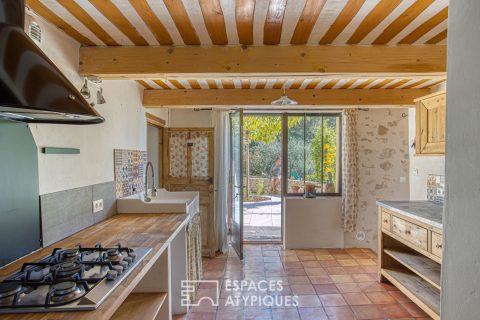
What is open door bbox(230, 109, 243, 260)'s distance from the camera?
14.1 feet

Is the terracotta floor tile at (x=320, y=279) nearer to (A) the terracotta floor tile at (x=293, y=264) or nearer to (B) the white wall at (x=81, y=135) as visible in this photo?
(A) the terracotta floor tile at (x=293, y=264)

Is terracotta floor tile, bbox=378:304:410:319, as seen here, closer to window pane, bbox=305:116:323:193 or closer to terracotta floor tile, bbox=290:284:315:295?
terracotta floor tile, bbox=290:284:315:295

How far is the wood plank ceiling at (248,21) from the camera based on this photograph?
1709 millimetres

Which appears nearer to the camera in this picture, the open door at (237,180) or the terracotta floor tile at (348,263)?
the terracotta floor tile at (348,263)

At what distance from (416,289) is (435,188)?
1231 mm

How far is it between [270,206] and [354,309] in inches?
181

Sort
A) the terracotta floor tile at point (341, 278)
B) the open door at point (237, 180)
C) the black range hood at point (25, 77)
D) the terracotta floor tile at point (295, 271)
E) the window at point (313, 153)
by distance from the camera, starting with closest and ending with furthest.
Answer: the black range hood at point (25, 77)
the terracotta floor tile at point (341, 278)
the terracotta floor tile at point (295, 271)
the open door at point (237, 180)
the window at point (313, 153)

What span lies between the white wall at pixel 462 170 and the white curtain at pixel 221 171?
404 centimetres

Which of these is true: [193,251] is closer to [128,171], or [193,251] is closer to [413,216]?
[128,171]

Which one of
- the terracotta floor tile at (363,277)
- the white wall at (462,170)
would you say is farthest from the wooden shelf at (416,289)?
the white wall at (462,170)

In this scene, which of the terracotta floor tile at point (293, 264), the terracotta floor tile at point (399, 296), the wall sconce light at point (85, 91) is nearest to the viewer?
the wall sconce light at point (85, 91)

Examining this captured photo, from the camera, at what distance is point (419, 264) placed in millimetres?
2967

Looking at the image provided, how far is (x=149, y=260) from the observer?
5.31 ft

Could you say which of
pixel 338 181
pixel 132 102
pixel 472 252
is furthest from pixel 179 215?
pixel 338 181
